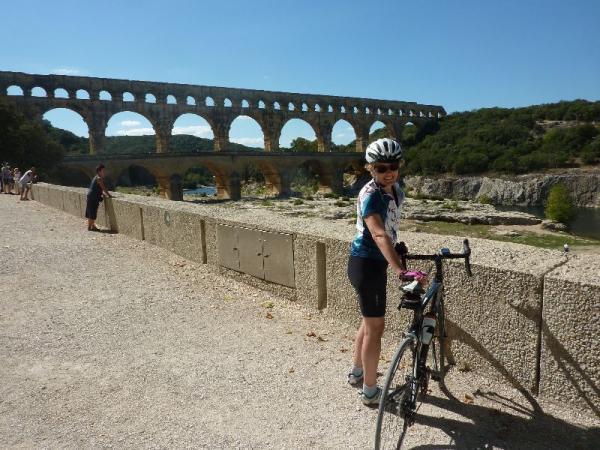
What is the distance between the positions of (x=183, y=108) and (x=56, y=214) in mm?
38541

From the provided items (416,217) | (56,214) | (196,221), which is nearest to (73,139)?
(416,217)

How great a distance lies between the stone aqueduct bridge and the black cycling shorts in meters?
38.1

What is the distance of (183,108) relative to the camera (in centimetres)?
4822

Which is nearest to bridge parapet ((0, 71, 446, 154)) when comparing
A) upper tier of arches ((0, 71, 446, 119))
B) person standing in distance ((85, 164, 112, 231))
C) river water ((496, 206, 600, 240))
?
upper tier of arches ((0, 71, 446, 119))

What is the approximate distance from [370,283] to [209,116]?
49834 millimetres

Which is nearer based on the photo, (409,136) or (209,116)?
(209,116)

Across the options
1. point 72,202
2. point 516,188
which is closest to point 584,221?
point 516,188

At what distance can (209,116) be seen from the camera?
49906mm

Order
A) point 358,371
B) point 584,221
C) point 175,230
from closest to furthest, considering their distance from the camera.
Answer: point 358,371
point 175,230
point 584,221

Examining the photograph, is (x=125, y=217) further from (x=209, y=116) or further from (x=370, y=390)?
(x=209, y=116)

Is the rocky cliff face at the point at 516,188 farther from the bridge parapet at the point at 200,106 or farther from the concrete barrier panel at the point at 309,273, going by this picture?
the concrete barrier panel at the point at 309,273

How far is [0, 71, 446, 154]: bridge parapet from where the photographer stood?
4034 centimetres

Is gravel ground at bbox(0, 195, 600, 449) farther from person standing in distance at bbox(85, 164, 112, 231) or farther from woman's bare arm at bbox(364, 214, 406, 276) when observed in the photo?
person standing in distance at bbox(85, 164, 112, 231)

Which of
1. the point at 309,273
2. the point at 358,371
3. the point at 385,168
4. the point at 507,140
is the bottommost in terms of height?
the point at 358,371
